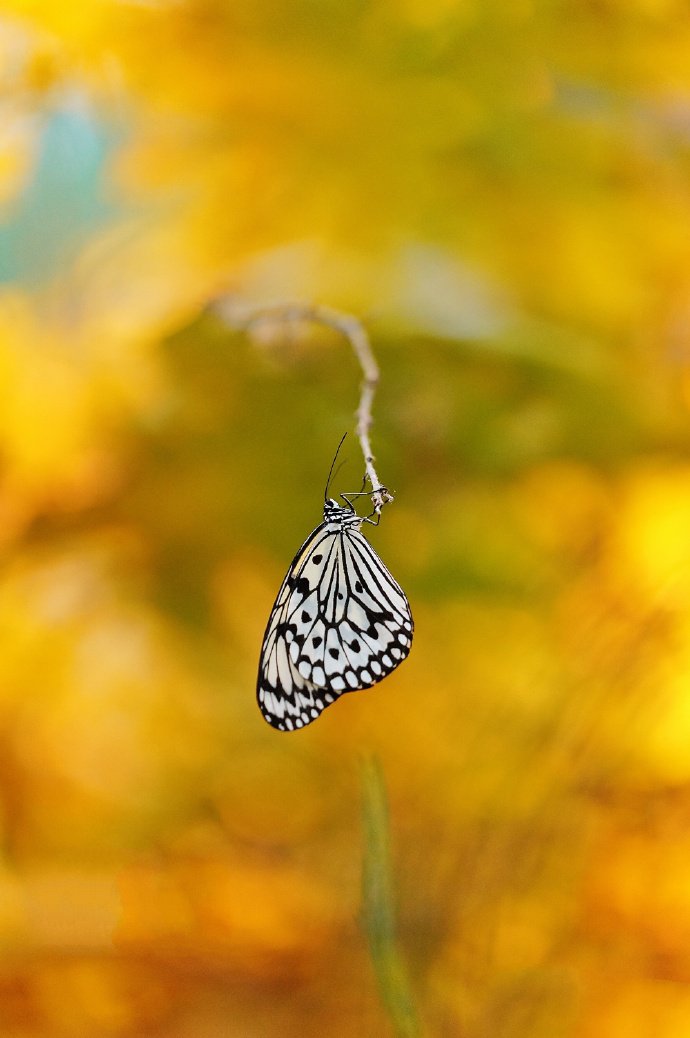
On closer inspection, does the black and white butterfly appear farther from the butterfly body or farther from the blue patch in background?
the blue patch in background

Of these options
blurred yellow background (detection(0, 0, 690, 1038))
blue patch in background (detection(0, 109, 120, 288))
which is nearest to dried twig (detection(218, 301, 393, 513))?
blurred yellow background (detection(0, 0, 690, 1038))

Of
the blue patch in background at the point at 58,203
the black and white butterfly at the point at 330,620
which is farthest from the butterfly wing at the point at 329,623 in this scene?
the blue patch in background at the point at 58,203

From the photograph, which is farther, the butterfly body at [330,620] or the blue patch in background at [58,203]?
the blue patch in background at [58,203]

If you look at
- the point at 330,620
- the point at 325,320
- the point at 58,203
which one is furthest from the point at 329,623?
the point at 58,203

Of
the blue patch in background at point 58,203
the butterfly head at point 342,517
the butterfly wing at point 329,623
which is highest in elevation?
the blue patch in background at point 58,203

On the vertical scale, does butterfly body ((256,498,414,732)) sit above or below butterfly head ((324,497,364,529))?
below

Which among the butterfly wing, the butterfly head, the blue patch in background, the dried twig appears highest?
the blue patch in background

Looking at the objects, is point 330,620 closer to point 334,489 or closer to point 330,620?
point 330,620

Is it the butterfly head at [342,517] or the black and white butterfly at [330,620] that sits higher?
the butterfly head at [342,517]

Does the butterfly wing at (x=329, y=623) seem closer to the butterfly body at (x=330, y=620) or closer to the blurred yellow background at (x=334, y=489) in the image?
the butterfly body at (x=330, y=620)

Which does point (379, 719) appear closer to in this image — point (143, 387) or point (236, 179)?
point (143, 387)
